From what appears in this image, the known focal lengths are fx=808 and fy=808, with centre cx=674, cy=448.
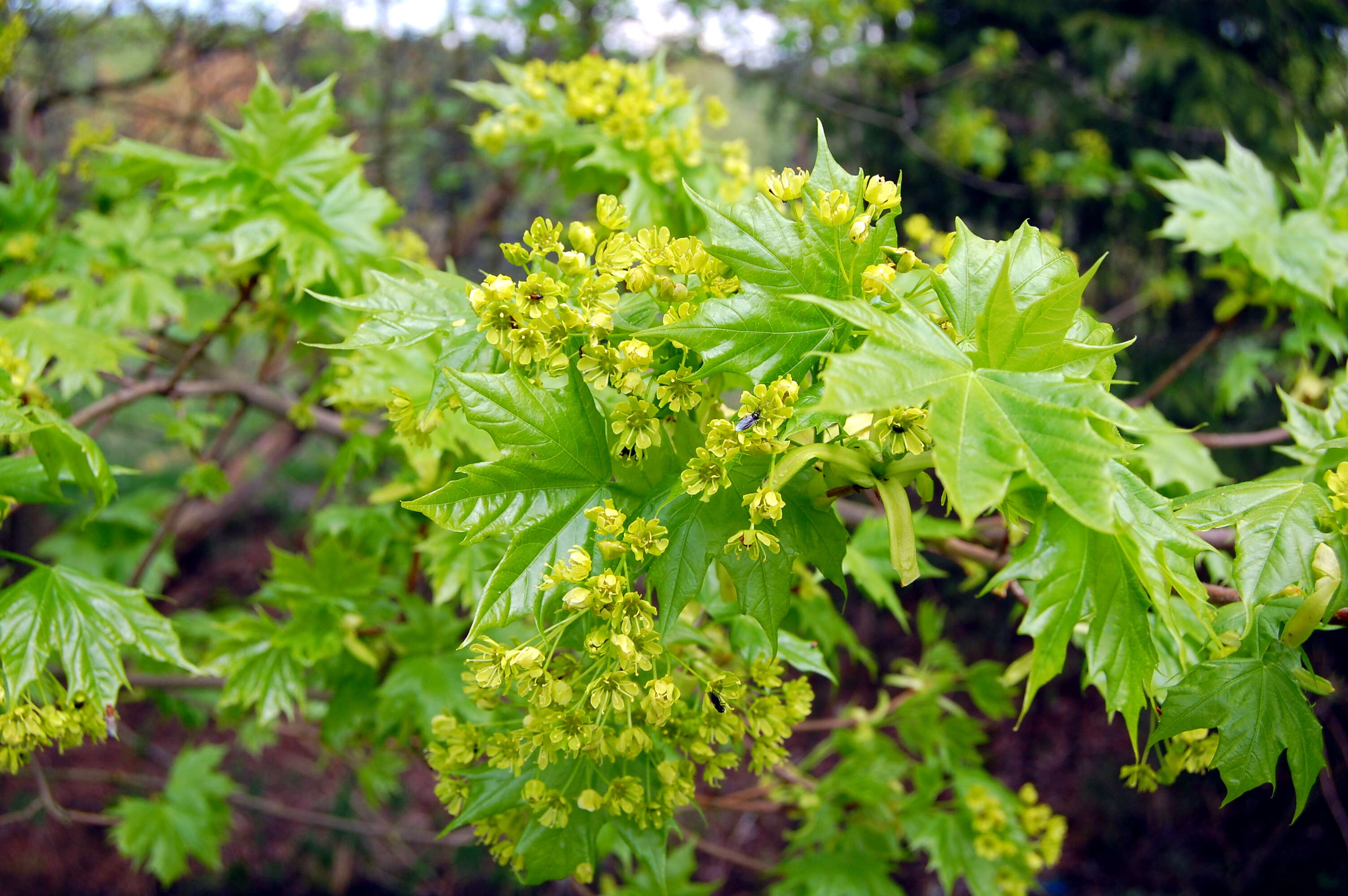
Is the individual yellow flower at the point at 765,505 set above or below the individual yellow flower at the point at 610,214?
below

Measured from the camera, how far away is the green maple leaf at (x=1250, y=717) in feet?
3.56

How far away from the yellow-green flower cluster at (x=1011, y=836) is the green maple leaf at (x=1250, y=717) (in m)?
1.22

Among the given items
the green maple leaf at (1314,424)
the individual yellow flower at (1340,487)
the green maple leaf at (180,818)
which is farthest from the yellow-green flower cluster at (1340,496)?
the green maple leaf at (180,818)

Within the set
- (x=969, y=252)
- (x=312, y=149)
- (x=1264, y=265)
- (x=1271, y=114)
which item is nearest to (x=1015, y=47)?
(x=1271, y=114)

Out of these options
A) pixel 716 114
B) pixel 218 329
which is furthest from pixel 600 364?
pixel 218 329

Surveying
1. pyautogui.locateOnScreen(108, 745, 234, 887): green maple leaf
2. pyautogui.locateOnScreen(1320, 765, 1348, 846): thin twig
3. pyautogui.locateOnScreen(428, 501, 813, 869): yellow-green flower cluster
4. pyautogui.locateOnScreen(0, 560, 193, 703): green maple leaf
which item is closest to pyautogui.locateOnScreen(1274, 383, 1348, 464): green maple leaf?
pyautogui.locateOnScreen(428, 501, 813, 869): yellow-green flower cluster

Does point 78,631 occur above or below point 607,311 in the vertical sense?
below

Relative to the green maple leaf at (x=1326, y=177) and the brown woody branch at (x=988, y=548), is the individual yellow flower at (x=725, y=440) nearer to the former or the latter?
the brown woody branch at (x=988, y=548)

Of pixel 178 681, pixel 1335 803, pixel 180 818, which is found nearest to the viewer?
pixel 178 681

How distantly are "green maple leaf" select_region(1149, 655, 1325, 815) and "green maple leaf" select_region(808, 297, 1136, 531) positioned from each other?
1.45 feet

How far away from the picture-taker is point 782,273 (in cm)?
105

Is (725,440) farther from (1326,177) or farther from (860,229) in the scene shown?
(1326,177)

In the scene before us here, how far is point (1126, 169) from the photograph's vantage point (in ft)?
17.1

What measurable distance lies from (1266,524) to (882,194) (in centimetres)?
68
